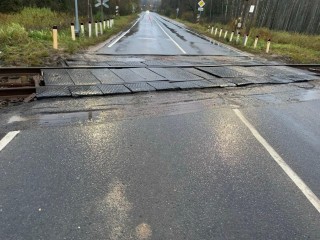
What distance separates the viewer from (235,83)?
9.27m

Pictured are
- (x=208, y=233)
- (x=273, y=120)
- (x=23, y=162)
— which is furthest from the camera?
(x=273, y=120)

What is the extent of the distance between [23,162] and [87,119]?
1795mm

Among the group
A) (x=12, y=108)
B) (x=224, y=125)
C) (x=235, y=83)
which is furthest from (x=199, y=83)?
(x=12, y=108)

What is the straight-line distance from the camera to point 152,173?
3.99 m

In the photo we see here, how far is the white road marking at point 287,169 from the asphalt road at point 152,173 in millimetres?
62

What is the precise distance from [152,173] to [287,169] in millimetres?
2040

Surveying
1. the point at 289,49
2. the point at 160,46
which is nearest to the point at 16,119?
the point at 160,46

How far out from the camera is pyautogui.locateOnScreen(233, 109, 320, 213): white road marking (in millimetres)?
3731

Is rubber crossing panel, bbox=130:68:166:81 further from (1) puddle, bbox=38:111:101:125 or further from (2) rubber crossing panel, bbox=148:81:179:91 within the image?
(1) puddle, bbox=38:111:101:125

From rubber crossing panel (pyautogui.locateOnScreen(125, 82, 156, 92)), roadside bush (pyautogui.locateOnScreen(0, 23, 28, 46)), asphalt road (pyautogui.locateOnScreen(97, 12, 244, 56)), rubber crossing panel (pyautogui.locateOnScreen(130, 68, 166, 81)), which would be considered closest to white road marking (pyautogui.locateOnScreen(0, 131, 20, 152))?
rubber crossing panel (pyautogui.locateOnScreen(125, 82, 156, 92))

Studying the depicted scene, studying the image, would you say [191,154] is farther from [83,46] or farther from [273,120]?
[83,46]

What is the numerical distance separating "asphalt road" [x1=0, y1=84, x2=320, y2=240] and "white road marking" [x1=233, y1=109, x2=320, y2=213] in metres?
0.06

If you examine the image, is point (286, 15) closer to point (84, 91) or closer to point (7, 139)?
point (84, 91)

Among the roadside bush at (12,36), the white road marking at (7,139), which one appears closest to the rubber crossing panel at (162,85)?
the white road marking at (7,139)
